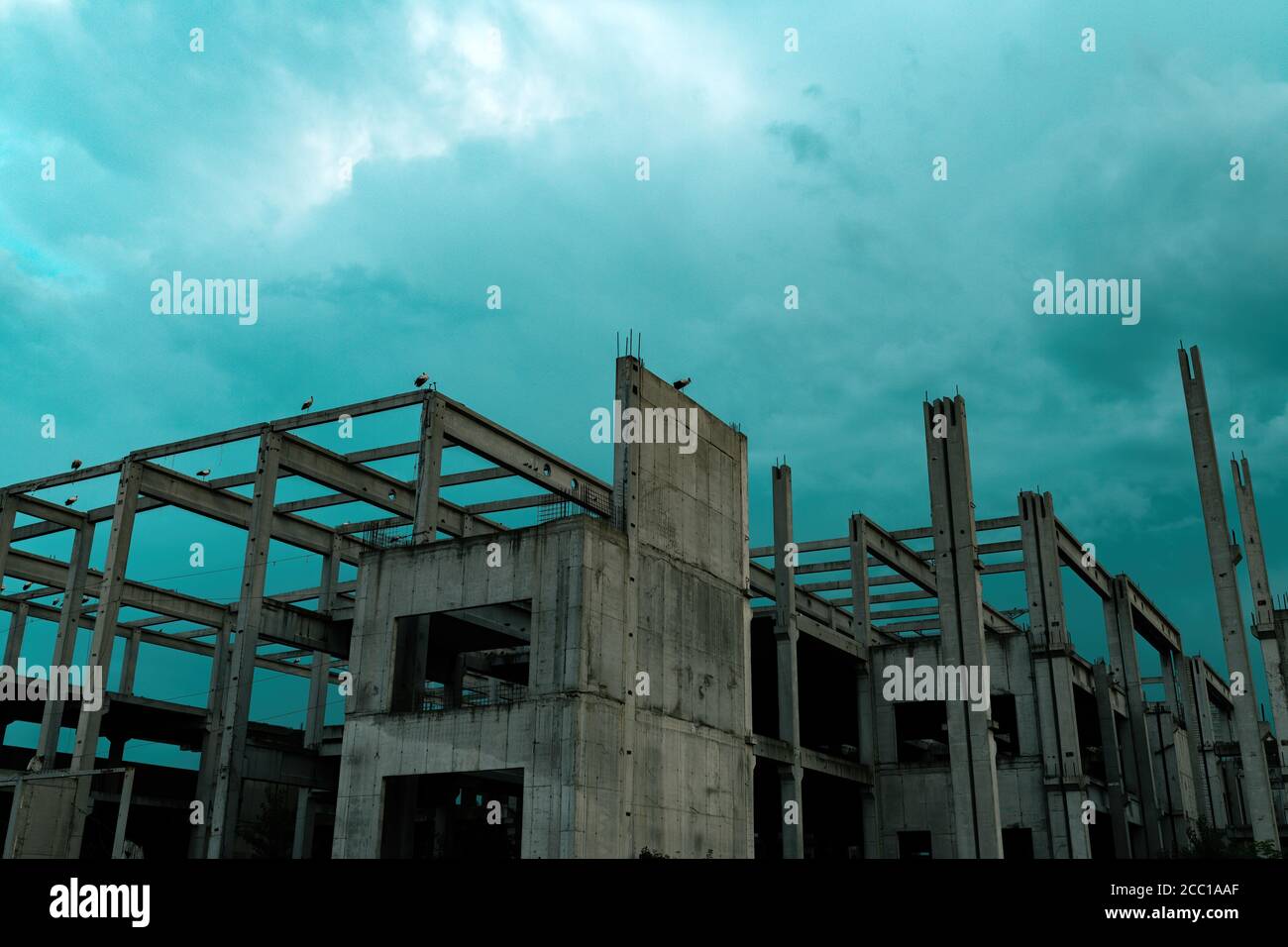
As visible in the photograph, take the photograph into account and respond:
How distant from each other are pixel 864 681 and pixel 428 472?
23.0 meters

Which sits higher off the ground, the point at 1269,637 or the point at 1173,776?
→ the point at 1269,637

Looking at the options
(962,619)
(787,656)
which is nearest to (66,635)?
(787,656)

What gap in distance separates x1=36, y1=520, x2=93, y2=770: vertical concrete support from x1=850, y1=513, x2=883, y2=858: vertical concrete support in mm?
29667

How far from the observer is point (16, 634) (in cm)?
5053

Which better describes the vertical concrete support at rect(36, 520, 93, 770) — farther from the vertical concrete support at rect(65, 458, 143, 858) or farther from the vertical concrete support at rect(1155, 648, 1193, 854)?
the vertical concrete support at rect(1155, 648, 1193, 854)

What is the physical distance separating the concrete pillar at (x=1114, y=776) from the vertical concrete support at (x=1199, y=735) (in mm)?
17153

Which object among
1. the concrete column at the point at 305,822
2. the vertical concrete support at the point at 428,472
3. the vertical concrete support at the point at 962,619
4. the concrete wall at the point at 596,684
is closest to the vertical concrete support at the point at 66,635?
the concrete column at the point at 305,822

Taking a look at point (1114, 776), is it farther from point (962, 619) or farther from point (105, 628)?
point (105, 628)

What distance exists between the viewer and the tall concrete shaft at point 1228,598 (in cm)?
3519
